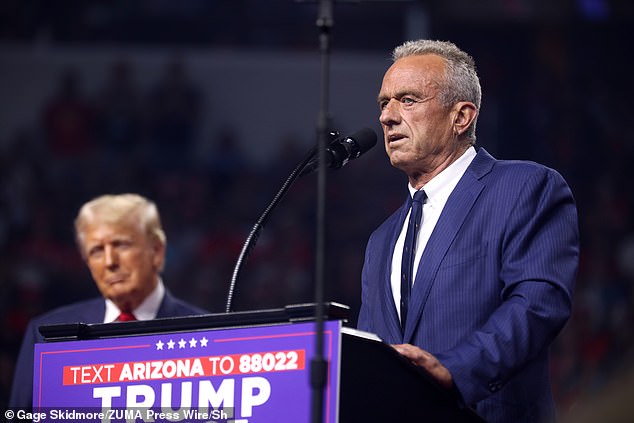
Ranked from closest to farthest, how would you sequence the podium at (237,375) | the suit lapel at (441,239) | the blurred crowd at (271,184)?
the podium at (237,375)
the suit lapel at (441,239)
the blurred crowd at (271,184)

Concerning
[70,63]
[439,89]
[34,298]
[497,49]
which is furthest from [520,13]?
[439,89]

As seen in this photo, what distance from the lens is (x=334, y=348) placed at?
208 cm

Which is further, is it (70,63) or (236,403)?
(70,63)

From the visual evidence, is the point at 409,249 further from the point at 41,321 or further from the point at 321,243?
the point at 41,321

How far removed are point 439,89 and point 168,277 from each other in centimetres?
554

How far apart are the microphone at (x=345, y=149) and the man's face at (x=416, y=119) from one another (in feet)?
0.47

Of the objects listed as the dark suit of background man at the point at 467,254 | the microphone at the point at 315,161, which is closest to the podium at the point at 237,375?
the dark suit of background man at the point at 467,254

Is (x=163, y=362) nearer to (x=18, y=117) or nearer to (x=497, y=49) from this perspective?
(x=18, y=117)

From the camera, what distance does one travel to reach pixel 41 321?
4.03 m

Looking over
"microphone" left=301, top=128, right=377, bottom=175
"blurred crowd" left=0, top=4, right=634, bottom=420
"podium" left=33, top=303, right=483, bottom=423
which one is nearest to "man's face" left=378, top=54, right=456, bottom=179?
"microphone" left=301, top=128, right=377, bottom=175

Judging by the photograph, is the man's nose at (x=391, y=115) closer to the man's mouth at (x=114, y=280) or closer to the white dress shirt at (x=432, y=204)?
the white dress shirt at (x=432, y=204)

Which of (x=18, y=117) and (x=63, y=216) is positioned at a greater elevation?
(x=18, y=117)

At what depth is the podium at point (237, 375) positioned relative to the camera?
2.11 m

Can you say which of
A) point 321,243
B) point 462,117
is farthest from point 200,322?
point 462,117
